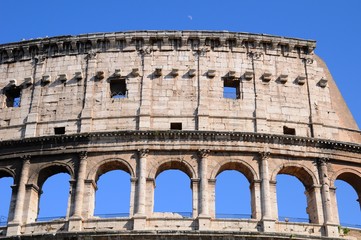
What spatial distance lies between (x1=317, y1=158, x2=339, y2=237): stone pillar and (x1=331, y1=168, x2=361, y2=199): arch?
36cm

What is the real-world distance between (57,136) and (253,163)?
7431 millimetres

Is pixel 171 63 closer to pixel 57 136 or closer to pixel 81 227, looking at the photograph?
pixel 57 136

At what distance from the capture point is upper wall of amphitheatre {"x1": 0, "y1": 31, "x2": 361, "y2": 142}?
24.6m

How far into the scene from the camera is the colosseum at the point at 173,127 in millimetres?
22688

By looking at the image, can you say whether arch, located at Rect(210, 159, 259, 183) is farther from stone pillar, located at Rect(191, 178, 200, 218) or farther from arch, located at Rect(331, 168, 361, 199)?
arch, located at Rect(331, 168, 361, 199)

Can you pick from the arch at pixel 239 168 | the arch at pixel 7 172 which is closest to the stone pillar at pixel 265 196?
the arch at pixel 239 168

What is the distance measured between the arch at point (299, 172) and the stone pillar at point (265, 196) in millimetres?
380

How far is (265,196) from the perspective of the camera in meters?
23.0

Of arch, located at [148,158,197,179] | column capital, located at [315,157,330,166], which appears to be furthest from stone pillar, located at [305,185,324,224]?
arch, located at [148,158,197,179]

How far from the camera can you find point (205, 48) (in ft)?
85.6

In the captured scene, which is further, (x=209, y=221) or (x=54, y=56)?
(x=54, y=56)

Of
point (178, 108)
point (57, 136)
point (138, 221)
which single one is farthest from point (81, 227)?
point (178, 108)

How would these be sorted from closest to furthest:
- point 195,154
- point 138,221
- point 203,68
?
point 138,221, point 195,154, point 203,68

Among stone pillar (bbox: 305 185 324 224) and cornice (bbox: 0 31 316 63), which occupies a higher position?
cornice (bbox: 0 31 316 63)
